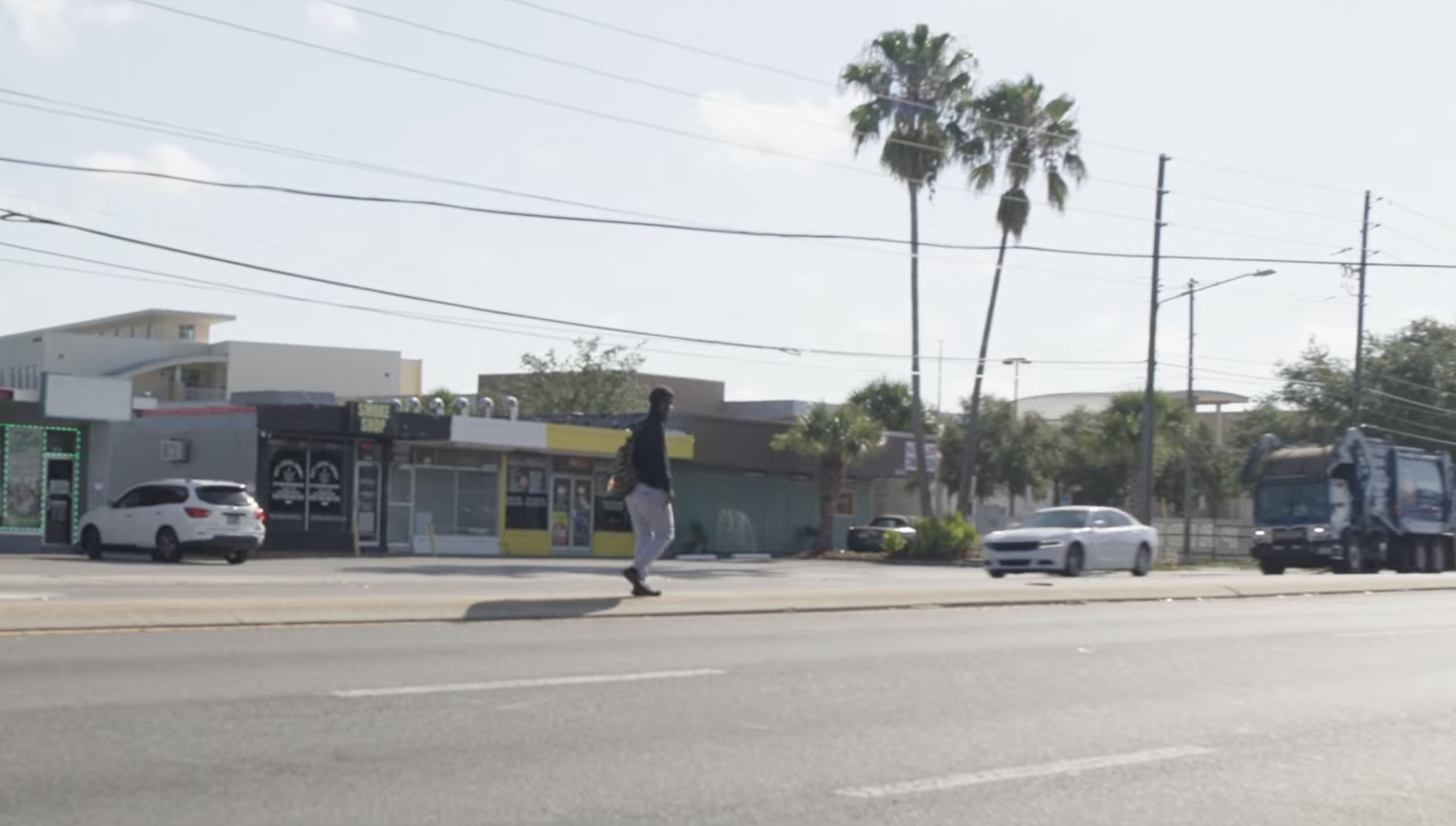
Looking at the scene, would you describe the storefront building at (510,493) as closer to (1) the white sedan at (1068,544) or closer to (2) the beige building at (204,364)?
(1) the white sedan at (1068,544)

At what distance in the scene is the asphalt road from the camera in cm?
682

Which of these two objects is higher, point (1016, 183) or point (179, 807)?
point (1016, 183)

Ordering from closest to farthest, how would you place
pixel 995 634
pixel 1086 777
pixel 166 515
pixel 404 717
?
pixel 1086 777 → pixel 404 717 → pixel 995 634 → pixel 166 515

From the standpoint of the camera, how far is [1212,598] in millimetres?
20750

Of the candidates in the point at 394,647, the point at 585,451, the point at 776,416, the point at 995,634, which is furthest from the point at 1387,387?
the point at 394,647

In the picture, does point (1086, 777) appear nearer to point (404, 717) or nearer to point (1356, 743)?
point (1356, 743)

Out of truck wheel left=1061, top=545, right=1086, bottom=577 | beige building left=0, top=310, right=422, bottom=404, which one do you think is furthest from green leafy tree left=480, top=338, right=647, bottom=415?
truck wheel left=1061, top=545, right=1086, bottom=577

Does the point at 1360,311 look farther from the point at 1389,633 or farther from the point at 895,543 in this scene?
the point at 1389,633

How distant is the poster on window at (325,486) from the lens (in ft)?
133

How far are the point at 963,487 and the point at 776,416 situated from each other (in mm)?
20947

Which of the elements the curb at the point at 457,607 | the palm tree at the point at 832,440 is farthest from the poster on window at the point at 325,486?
the curb at the point at 457,607

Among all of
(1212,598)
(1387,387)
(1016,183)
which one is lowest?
(1212,598)

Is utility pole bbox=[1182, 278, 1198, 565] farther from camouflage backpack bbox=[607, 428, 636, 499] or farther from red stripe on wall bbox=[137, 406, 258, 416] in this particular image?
camouflage backpack bbox=[607, 428, 636, 499]

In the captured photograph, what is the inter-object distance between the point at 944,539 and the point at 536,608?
34.0 metres
